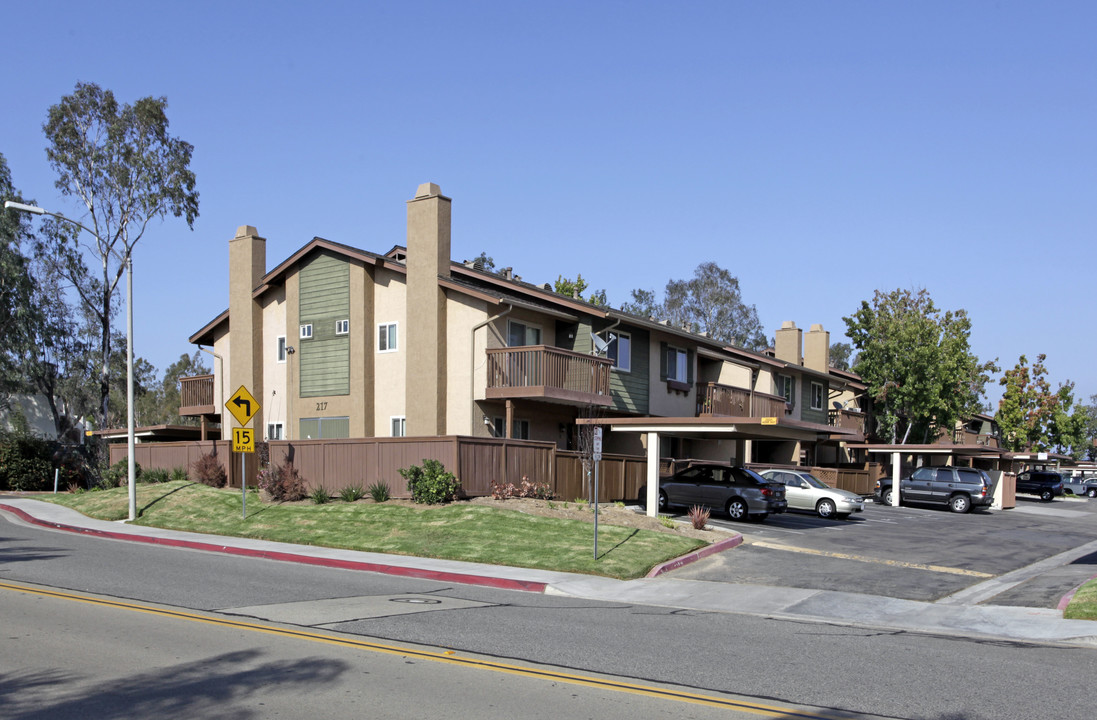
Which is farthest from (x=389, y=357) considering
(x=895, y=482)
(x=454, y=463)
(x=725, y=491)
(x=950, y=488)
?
(x=950, y=488)

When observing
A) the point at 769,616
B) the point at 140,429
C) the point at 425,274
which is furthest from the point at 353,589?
the point at 140,429

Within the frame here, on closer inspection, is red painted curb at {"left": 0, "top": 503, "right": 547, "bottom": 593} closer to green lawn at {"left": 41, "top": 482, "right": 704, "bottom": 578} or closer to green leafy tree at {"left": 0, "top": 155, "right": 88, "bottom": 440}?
green lawn at {"left": 41, "top": 482, "right": 704, "bottom": 578}

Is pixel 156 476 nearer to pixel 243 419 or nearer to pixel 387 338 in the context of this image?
pixel 387 338

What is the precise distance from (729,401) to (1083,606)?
24752 millimetres

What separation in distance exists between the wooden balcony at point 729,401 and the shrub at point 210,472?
60.2 feet

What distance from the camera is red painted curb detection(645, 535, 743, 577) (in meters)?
17.4

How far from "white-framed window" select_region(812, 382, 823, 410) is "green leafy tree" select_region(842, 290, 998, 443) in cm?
239

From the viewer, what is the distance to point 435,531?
20.4m

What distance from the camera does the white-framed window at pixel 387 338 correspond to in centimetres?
3069

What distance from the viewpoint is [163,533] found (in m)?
22.4

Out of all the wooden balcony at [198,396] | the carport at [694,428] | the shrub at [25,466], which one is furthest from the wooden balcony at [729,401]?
the shrub at [25,466]

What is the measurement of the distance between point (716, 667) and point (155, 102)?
41421mm

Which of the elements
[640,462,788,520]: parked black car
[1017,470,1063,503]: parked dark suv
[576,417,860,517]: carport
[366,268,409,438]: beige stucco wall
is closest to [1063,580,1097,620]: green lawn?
[576,417,860,517]: carport

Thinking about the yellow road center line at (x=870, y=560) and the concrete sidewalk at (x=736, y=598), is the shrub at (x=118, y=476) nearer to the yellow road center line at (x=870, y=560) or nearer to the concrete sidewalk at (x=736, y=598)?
the concrete sidewalk at (x=736, y=598)
